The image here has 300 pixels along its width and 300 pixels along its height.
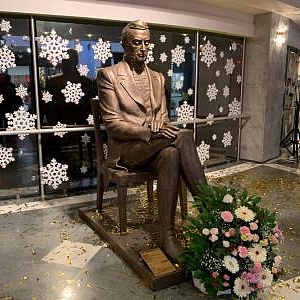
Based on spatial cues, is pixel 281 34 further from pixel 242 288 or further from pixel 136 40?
pixel 242 288

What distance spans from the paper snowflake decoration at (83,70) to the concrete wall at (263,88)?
2681mm

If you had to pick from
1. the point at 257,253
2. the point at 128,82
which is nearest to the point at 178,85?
the point at 128,82

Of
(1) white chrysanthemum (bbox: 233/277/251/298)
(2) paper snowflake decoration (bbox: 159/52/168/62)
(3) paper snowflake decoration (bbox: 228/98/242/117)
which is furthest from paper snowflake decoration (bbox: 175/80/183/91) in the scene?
(1) white chrysanthemum (bbox: 233/277/251/298)

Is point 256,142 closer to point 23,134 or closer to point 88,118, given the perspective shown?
point 88,118

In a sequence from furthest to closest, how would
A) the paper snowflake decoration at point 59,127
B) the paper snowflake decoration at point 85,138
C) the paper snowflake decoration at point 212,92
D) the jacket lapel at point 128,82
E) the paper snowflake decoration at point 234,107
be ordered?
1. the paper snowflake decoration at point 234,107
2. the paper snowflake decoration at point 212,92
3. the paper snowflake decoration at point 85,138
4. the paper snowflake decoration at point 59,127
5. the jacket lapel at point 128,82

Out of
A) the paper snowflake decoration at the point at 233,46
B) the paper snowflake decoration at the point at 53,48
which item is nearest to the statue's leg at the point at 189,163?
the paper snowflake decoration at the point at 53,48

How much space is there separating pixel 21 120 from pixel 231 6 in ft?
9.74

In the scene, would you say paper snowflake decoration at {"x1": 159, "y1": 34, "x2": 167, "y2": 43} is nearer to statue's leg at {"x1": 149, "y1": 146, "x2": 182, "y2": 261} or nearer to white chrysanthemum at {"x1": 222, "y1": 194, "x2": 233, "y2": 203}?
statue's leg at {"x1": 149, "y1": 146, "x2": 182, "y2": 261}

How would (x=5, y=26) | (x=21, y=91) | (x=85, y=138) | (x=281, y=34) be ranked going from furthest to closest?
(x=281, y=34) → (x=85, y=138) → (x=21, y=91) → (x=5, y=26)

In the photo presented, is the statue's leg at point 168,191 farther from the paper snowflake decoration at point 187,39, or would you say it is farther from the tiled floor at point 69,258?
the paper snowflake decoration at point 187,39

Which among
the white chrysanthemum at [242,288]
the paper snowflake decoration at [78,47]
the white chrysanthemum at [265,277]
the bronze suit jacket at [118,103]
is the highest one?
the paper snowflake decoration at [78,47]

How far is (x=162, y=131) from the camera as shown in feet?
8.41

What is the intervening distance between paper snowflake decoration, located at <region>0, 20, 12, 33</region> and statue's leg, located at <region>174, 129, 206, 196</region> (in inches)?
81.2

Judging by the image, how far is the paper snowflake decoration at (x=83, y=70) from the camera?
148 inches
